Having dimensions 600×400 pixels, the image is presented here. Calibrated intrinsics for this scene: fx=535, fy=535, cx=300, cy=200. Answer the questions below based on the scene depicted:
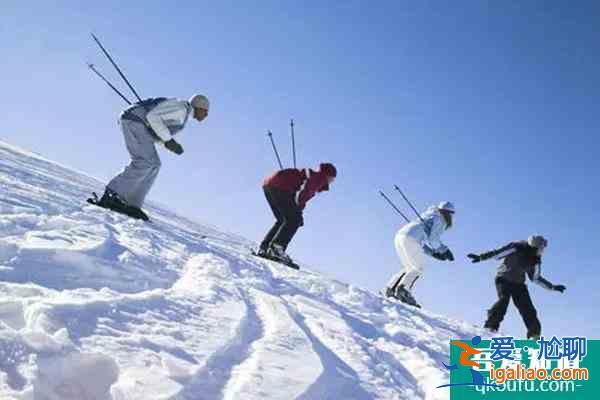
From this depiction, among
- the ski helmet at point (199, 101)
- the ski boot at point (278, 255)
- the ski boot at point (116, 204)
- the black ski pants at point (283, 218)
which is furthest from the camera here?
the black ski pants at point (283, 218)

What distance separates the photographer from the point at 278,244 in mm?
8703

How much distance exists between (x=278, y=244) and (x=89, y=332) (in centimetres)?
654

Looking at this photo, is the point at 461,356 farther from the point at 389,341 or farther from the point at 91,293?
the point at 91,293

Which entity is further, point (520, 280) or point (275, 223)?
point (275, 223)

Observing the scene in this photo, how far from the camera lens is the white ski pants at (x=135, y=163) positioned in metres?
7.61

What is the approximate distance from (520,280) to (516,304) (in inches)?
14.8

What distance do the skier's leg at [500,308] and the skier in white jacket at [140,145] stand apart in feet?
17.4

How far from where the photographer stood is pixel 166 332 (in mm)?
2504

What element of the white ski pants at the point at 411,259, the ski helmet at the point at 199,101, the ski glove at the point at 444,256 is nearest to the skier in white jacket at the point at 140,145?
the ski helmet at the point at 199,101

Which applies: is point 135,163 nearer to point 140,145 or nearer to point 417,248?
point 140,145

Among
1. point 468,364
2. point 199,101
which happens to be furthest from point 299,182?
point 468,364

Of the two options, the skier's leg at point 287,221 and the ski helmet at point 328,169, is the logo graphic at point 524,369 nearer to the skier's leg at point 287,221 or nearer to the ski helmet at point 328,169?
the skier's leg at point 287,221

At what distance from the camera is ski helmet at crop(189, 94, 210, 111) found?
7.95 meters

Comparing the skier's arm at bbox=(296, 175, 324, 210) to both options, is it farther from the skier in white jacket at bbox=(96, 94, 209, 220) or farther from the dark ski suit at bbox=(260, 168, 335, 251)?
the skier in white jacket at bbox=(96, 94, 209, 220)
